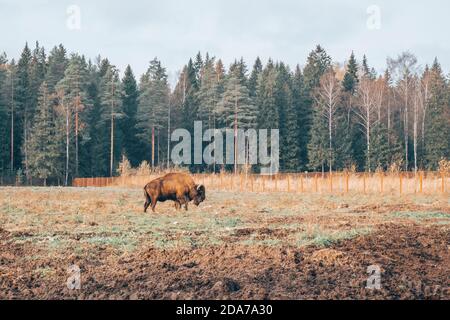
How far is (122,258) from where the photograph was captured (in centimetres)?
927

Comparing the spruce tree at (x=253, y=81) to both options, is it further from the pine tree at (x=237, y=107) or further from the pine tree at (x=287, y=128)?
the pine tree at (x=237, y=107)

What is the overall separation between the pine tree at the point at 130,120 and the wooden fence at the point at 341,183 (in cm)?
2420

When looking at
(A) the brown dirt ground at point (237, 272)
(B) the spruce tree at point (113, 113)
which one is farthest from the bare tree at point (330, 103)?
(A) the brown dirt ground at point (237, 272)

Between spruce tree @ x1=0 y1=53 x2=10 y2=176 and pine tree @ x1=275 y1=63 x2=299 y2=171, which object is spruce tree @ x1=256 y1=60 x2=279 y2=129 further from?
spruce tree @ x1=0 y1=53 x2=10 y2=176

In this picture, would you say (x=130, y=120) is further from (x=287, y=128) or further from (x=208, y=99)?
(x=287, y=128)

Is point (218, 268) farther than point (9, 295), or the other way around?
point (218, 268)

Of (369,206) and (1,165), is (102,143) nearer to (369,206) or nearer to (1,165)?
(1,165)

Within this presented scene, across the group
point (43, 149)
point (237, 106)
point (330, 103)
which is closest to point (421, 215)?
point (330, 103)

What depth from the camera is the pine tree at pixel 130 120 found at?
68.1 meters

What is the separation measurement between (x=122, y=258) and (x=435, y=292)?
5.05 metres

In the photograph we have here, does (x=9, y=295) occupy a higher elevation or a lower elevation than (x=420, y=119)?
lower

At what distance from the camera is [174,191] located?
19406 millimetres
